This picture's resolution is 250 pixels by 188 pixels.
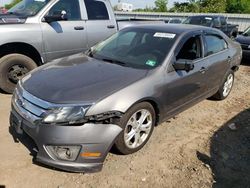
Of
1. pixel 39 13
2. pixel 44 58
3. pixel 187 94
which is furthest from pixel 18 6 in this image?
pixel 187 94

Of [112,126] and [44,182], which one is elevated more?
[112,126]

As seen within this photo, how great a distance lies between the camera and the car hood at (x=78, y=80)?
123 inches

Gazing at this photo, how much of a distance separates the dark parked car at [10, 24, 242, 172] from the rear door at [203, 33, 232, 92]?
0.07 feet

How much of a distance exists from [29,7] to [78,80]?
10.9 feet

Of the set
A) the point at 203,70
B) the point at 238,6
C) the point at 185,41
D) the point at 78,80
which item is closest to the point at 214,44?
the point at 203,70

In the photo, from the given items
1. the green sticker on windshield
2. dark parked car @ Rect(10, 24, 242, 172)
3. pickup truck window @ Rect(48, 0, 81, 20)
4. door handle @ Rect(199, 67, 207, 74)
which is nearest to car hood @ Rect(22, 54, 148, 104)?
dark parked car @ Rect(10, 24, 242, 172)

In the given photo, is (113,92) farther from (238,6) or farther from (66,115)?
(238,6)

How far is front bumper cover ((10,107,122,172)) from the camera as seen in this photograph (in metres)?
2.93

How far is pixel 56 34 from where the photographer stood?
573 cm

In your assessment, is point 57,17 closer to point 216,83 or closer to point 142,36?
point 142,36

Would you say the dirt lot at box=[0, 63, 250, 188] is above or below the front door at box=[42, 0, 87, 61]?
below

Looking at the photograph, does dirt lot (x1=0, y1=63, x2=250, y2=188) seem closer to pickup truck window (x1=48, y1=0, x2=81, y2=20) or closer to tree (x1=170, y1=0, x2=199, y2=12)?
pickup truck window (x1=48, y1=0, x2=81, y2=20)

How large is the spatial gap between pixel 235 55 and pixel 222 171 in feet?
10.0

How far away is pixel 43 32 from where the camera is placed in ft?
18.2
